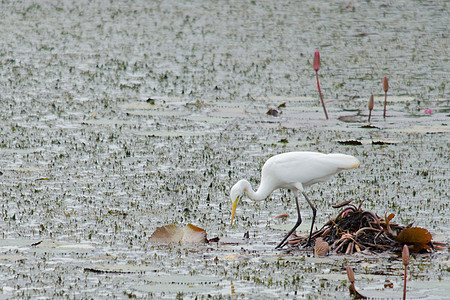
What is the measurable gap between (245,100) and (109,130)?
2.31 meters

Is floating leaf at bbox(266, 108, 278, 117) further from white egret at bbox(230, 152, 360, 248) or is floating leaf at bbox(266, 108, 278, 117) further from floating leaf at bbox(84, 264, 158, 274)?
floating leaf at bbox(84, 264, 158, 274)

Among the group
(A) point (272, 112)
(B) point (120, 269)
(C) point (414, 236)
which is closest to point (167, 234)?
(B) point (120, 269)

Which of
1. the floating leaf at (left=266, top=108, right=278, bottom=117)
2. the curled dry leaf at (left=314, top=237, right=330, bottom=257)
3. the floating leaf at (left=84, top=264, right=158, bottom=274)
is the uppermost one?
the floating leaf at (left=266, top=108, right=278, bottom=117)

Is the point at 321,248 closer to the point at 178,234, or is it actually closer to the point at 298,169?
the point at 298,169

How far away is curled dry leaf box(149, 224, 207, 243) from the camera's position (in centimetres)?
559

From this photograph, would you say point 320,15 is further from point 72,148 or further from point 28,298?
point 28,298

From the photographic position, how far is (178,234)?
18.5 ft

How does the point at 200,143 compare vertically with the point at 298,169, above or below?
below

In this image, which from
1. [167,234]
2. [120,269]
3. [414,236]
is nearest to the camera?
[120,269]

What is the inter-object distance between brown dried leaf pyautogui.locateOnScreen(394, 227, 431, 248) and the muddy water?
116 millimetres

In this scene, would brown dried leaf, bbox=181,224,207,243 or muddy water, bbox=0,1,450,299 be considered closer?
muddy water, bbox=0,1,450,299

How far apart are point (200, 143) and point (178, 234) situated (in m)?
3.34

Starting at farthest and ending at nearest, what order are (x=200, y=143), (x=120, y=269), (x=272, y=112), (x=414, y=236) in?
1. (x=272, y=112)
2. (x=200, y=143)
3. (x=414, y=236)
4. (x=120, y=269)

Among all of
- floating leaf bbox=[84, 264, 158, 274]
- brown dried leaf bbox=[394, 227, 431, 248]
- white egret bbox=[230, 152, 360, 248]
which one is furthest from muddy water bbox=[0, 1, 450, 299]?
white egret bbox=[230, 152, 360, 248]
